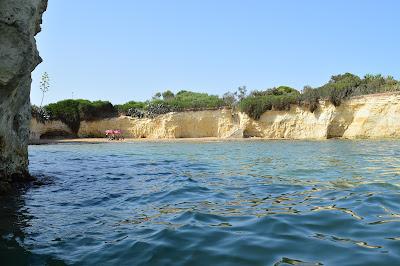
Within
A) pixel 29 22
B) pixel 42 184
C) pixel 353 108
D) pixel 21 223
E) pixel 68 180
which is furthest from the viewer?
pixel 353 108

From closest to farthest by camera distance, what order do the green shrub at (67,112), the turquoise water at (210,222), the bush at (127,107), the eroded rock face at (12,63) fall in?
the turquoise water at (210,222)
the eroded rock face at (12,63)
the green shrub at (67,112)
the bush at (127,107)

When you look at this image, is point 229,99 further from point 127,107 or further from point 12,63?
point 12,63

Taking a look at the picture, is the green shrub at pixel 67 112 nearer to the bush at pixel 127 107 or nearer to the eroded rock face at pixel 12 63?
the bush at pixel 127 107

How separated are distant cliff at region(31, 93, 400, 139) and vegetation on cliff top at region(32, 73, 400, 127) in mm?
662

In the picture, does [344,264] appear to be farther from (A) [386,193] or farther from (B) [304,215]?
(A) [386,193]

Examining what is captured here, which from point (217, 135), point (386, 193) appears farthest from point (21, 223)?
point (217, 135)

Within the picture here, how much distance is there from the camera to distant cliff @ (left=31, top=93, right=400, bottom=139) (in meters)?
32.5

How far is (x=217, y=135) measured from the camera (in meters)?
41.3

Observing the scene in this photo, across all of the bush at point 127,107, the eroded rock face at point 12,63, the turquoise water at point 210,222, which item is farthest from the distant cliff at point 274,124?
the eroded rock face at point 12,63

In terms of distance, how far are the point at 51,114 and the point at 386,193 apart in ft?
132

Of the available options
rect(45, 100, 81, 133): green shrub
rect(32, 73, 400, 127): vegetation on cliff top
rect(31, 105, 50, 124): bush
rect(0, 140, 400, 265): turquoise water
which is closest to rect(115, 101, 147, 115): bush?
rect(32, 73, 400, 127): vegetation on cliff top

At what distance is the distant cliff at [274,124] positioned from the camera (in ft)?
107

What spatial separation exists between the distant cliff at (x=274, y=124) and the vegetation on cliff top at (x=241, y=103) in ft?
2.17

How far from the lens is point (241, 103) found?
3950 cm
